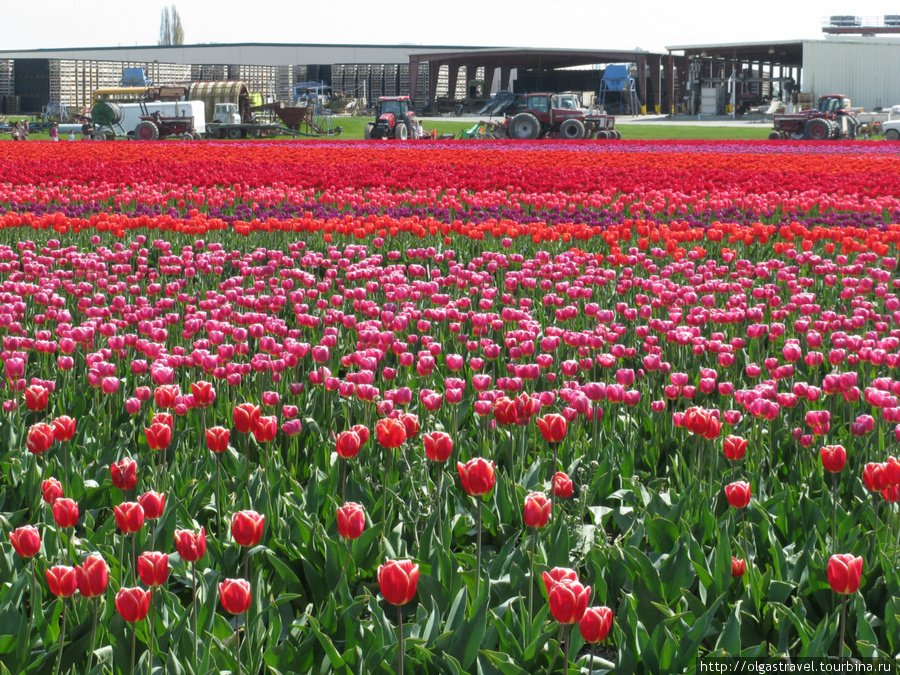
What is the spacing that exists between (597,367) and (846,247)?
3.46 m

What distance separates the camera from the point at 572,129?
33.5m

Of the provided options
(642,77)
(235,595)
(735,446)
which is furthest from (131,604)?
(642,77)

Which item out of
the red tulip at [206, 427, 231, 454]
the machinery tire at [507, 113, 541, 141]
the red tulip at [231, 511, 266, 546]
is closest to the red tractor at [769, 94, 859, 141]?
the machinery tire at [507, 113, 541, 141]

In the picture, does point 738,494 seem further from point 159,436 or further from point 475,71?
point 475,71

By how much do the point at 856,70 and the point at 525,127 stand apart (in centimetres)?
3038

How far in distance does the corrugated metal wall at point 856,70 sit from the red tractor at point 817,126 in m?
22.2

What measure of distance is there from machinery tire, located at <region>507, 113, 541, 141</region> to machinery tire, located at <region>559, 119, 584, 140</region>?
4.94ft

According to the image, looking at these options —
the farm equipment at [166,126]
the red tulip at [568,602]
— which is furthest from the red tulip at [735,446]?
the farm equipment at [166,126]

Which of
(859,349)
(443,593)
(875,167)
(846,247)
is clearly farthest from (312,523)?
(875,167)

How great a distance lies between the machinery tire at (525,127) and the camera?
34.7m

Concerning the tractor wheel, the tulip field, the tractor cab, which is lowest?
the tulip field

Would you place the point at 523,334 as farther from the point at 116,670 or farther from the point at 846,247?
the point at 846,247

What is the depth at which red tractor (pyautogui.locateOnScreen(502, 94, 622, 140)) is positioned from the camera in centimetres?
3472

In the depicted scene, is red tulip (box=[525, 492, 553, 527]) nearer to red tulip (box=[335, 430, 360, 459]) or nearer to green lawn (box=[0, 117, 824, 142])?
red tulip (box=[335, 430, 360, 459])
